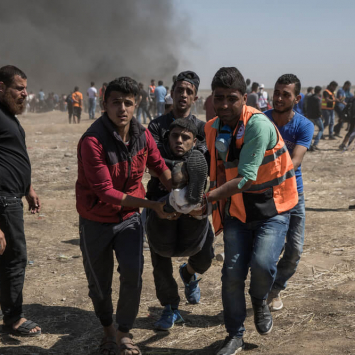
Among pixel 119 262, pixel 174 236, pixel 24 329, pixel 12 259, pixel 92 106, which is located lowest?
pixel 24 329

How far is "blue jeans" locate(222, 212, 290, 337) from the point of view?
357 cm

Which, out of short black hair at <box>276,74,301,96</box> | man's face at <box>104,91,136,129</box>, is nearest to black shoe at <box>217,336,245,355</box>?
man's face at <box>104,91,136,129</box>

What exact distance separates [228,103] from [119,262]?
1335 millimetres

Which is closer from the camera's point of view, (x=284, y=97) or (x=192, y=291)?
(x=284, y=97)

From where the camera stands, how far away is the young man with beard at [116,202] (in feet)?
11.3

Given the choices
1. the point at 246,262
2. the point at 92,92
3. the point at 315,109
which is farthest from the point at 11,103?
the point at 92,92

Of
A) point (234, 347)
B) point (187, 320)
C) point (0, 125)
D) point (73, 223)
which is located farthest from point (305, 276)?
point (73, 223)

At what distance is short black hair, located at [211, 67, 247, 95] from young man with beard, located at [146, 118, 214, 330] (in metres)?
0.54

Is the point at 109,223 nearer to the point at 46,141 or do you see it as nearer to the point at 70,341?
the point at 70,341

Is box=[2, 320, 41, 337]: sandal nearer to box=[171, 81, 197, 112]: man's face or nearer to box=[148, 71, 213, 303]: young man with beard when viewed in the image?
box=[148, 71, 213, 303]: young man with beard

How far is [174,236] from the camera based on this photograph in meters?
3.99

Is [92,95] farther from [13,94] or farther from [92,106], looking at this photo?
[13,94]

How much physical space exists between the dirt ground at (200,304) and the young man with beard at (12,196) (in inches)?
7.6

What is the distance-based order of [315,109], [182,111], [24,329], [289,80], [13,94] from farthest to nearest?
[315,109] < [289,80] < [182,111] < [24,329] < [13,94]
